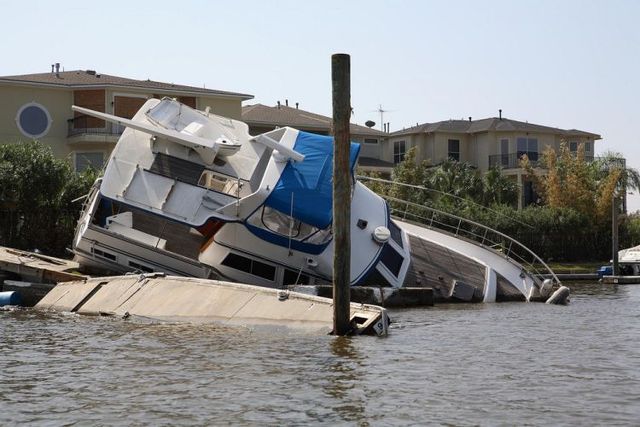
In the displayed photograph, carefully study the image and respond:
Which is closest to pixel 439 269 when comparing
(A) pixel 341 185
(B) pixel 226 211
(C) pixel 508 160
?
(B) pixel 226 211

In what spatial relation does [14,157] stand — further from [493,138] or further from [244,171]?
[493,138]

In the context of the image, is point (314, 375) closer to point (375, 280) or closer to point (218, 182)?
point (218, 182)

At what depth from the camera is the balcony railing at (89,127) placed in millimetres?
58406

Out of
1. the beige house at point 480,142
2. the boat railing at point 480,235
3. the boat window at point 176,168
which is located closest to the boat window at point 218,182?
the boat window at point 176,168

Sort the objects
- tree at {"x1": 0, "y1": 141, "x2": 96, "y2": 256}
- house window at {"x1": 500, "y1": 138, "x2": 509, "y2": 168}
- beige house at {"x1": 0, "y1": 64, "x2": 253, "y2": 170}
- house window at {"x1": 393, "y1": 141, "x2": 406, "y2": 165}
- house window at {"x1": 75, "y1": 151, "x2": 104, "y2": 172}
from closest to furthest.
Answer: tree at {"x1": 0, "y1": 141, "x2": 96, "y2": 256}, beige house at {"x1": 0, "y1": 64, "x2": 253, "y2": 170}, house window at {"x1": 75, "y1": 151, "x2": 104, "y2": 172}, house window at {"x1": 500, "y1": 138, "x2": 509, "y2": 168}, house window at {"x1": 393, "y1": 141, "x2": 406, "y2": 165}

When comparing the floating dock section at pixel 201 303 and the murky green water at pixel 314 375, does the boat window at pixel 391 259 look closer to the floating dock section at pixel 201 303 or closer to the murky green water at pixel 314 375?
the murky green water at pixel 314 375

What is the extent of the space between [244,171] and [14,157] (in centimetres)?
1569

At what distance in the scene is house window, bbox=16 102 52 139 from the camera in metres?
57.9

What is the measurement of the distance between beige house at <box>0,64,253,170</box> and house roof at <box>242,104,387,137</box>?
13.6 m

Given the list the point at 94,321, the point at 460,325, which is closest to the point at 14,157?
the point at 94,321

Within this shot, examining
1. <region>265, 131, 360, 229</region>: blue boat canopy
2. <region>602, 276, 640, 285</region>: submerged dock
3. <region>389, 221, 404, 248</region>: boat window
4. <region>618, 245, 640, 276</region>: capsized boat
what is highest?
<region>265, 131, 360, 229</region>: blue boat canopy

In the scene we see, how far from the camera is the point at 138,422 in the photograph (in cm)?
1441

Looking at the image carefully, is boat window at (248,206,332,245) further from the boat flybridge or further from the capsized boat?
the capsized boat

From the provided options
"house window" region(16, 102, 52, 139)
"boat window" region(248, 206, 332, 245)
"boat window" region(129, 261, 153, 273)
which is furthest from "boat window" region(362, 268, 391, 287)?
"house window" region(16, 102, 52, 139)
